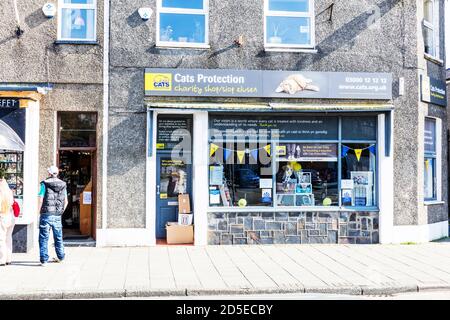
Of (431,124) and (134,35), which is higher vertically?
(134,35)

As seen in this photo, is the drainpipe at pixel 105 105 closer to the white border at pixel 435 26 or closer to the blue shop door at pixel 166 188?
the blue shop door at pixel 166 188

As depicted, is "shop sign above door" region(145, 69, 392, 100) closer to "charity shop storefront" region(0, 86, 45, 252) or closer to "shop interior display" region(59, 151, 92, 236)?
"shop interior display" region(59, 151, 92, 236)

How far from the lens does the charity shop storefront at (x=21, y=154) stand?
10.2 metres

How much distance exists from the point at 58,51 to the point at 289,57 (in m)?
5.41

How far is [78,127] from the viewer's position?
11.3 meters

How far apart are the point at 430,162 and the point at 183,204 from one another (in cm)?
670

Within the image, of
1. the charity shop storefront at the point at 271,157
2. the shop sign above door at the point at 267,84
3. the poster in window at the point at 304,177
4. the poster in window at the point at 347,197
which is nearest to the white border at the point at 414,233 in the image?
the charity shop storefront at the point at 271,157

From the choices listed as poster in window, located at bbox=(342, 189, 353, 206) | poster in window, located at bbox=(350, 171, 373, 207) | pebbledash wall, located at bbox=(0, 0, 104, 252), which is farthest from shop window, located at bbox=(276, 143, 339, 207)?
pebbledash wall, located at bbox=(0, 0, 104, 252)

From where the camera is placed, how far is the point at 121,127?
36.6 ft

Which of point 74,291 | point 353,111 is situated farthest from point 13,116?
point 353,111

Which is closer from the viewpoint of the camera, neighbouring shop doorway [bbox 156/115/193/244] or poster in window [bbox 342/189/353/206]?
neighbouring shop doorway [bbox 156/115/193/244]

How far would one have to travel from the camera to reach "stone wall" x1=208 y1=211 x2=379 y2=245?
37.2 feet

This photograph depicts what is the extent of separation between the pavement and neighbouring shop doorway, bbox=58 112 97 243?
109cm
